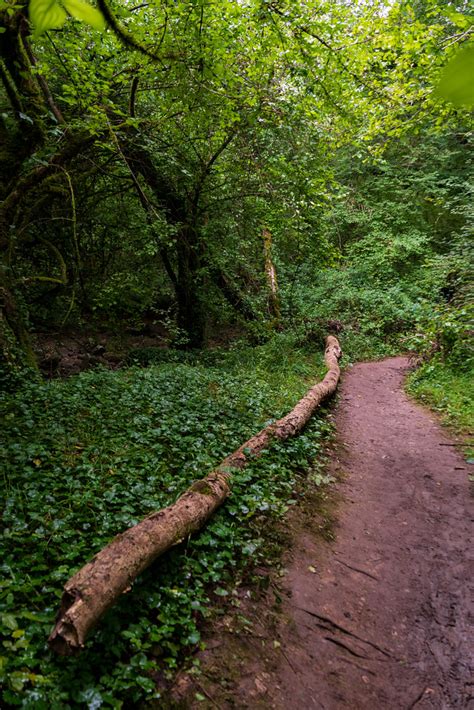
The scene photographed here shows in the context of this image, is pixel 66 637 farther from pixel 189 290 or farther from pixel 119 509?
pixel 189 290

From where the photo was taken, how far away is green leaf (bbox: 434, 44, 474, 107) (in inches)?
26.6

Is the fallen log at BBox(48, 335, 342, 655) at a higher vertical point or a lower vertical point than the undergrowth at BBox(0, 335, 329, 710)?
higher

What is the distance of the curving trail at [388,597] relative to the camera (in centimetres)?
260

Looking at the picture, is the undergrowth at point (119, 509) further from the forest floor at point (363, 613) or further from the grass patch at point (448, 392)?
the grass patch at point (448, 392)

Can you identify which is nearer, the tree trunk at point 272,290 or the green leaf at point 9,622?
the green leaf at point 9,622

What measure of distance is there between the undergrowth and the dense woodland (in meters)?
0.02

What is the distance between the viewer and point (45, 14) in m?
0.89

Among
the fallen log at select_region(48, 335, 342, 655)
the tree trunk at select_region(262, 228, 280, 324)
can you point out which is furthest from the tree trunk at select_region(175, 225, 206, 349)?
the fallen log at select_region(48, 335, 342, 655)

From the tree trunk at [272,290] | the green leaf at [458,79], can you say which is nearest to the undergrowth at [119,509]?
the green leaf at [458,79]

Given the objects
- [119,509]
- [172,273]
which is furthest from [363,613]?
[172,273]

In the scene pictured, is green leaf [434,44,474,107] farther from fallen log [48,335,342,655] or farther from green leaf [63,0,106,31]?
fallen log [48,335,342,655]

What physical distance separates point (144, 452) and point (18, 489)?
56.8 inches

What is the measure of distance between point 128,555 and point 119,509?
94 cm

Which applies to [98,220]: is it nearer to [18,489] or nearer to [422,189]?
[18,489]
